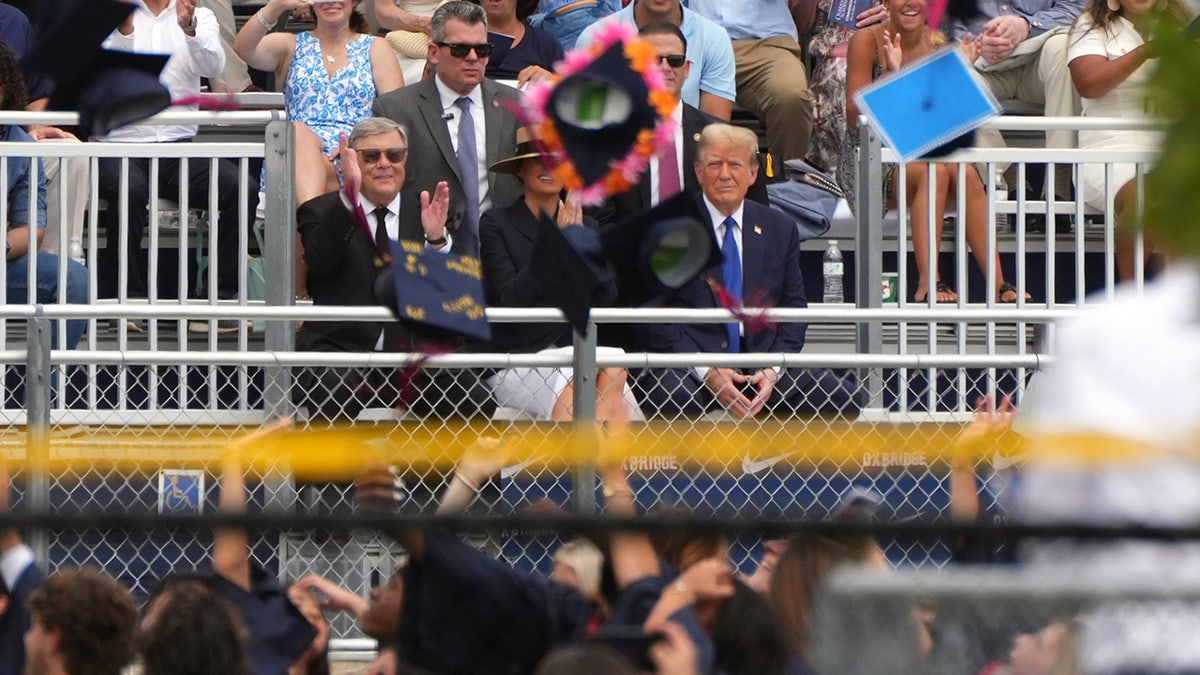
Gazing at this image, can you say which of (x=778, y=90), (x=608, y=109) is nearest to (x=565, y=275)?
(x=608, y=109)

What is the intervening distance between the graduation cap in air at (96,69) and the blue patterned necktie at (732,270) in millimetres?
2101

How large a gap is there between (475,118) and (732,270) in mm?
1258

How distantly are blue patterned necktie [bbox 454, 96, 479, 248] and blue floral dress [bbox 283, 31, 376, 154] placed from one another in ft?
2.06

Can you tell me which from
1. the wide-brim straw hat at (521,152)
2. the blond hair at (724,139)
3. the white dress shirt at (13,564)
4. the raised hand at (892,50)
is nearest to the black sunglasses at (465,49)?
the wide-brim straw hat at (521,152)

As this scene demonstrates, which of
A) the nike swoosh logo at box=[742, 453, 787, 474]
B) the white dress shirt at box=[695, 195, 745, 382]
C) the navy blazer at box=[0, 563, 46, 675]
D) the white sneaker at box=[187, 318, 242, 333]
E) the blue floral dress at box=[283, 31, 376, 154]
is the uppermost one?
the blue floral dress at box=[283, 31, 376, 154]

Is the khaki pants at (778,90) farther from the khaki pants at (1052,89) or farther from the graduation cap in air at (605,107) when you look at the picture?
the graduation cap in air at (605,107)

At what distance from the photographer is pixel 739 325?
20.4 feet

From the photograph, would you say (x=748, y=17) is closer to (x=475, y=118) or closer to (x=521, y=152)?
(x=475, y=118)

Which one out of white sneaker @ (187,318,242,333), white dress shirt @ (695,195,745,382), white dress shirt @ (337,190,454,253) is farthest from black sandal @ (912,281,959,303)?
white sneaker @ (187,318,242,333)

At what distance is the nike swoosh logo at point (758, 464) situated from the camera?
5.57 metres

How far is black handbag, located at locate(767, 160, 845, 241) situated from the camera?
7691mm

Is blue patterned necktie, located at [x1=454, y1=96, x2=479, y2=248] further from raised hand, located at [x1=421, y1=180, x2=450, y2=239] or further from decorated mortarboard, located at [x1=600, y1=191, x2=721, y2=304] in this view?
decorated mortarboard, located at [x1=600, y1=191, x2=721, y2=304]

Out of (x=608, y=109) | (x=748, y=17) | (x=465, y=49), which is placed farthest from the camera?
(x=748, y=17)

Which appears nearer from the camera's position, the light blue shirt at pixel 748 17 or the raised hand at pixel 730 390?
the raised hand at pixel 730 390
